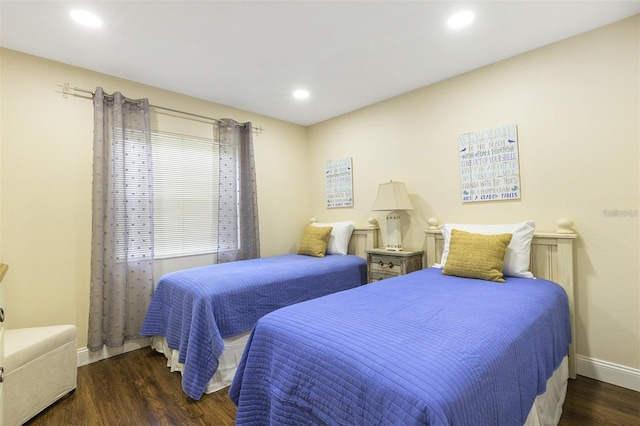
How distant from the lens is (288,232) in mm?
4094

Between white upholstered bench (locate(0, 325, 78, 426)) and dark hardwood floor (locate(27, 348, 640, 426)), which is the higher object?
white upholstered bench (locate(0, 325, 78, 426))

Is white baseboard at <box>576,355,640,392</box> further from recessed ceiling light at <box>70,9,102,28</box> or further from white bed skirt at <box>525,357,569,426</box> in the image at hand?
recessed ceiling light at <box>70,9,102,28</box>

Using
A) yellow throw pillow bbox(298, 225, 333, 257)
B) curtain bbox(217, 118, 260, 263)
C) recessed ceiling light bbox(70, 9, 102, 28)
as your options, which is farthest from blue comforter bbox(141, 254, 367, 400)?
recessed ceiling light bbox(70, 9, 102, 28)

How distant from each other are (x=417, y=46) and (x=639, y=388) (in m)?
2.79

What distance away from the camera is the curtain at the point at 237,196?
340cm

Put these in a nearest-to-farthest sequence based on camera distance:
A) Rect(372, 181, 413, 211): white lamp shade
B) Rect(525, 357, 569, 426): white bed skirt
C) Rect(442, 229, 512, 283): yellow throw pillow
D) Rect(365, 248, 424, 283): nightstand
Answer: Rect(525, 357, 569, 426): white bed skirt
Rect(442, 229, 512, 283): yellow throw pillow
Rect(365, 248, 424, 283): nightstand
Rect(372, 181, 413, 211): white lamp shade

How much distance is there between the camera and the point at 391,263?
9.69 feet

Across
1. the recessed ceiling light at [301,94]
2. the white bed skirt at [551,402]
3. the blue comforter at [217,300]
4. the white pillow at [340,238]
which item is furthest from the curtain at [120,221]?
the white bed skirt at [551,402]

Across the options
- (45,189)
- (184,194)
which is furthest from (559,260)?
(45,189)

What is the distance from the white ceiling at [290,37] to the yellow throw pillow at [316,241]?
158 centimetres

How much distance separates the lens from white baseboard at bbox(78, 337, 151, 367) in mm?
2531

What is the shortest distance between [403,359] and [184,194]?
9.32 ft

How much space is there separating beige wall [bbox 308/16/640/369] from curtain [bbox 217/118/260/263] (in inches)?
76.1

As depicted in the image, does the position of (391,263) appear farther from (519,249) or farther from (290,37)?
(290,37)
